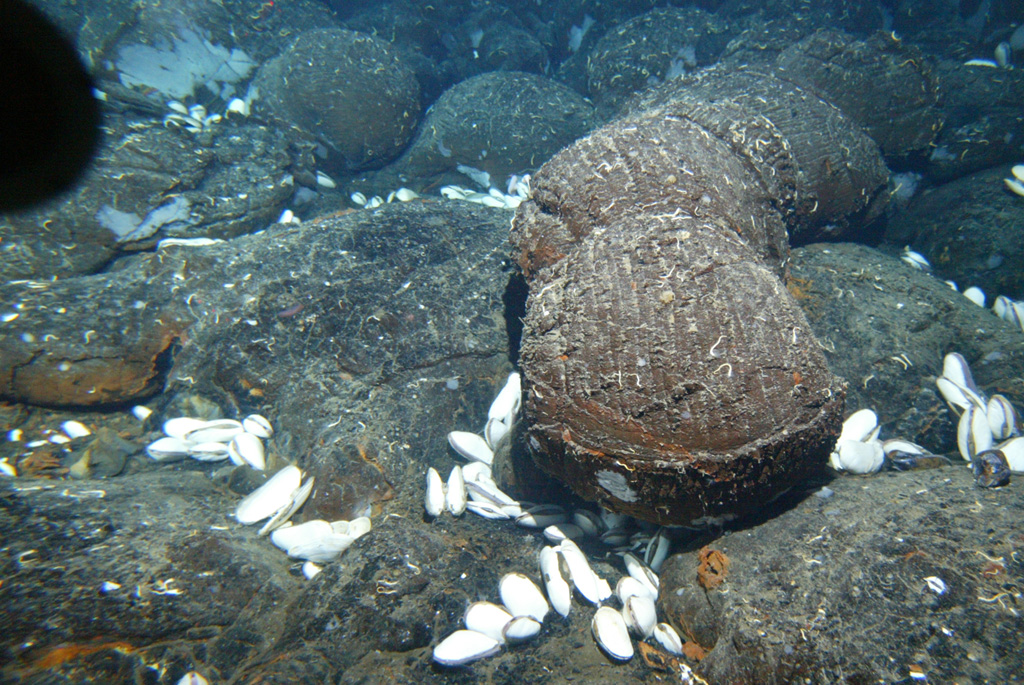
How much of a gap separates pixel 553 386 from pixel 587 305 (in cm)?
45

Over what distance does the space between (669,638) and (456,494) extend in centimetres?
155

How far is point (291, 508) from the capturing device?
2.95 meters

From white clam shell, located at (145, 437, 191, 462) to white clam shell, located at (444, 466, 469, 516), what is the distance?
7.43ft

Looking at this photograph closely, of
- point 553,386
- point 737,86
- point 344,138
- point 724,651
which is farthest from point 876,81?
point 344,138

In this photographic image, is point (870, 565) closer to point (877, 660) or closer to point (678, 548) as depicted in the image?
point (877, 660)

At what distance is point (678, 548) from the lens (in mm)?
2498

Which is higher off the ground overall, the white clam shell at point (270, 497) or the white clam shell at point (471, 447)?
the white clam shell at point (471, 447)

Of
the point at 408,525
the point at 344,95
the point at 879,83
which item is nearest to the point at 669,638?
the point at 408,525

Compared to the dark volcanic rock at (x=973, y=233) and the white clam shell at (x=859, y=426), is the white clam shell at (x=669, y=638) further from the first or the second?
the dark volcanic rock at (x=973, y=233)

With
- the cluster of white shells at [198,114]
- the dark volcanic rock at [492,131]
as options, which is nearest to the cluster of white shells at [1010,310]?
the dark volcanic rock at [492,131]

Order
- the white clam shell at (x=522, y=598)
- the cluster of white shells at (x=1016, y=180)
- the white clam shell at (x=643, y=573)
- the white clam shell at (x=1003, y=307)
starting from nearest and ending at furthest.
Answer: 1. the white clam shell at (x=522, y=598)
2. the white clam shell at (x=643, y=573)
3. the white clam shell at (x=1003, y=307)
4. the cluster of white shells at (x=1016, y=180)

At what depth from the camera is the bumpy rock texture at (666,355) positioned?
1896 mm

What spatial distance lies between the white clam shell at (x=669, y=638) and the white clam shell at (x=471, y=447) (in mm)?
1586

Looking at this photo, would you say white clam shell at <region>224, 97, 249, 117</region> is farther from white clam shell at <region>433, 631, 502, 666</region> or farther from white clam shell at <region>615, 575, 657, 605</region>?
white clam shell at <region>615, 575, 657, 605</region>
